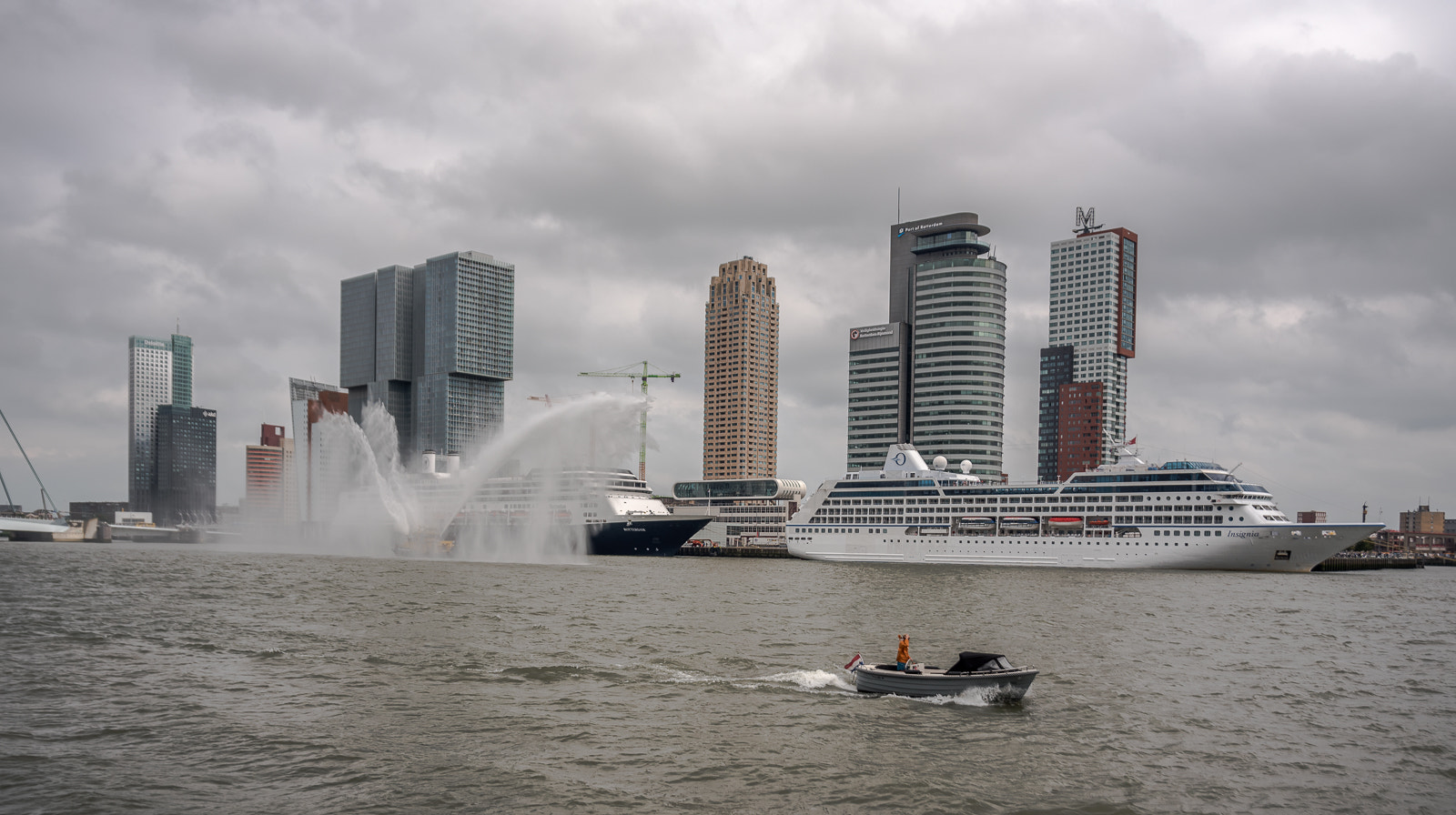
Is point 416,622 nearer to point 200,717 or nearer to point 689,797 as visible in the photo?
point 200,717

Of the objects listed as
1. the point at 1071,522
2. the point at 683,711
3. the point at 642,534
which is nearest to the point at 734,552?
the point at 642,534

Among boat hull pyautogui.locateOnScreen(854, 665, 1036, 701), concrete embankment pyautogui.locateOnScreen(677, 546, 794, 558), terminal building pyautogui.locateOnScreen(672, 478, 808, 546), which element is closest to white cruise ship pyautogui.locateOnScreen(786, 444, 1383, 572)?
concrete embankment pyautogui.locateOnScreen(677, 546, 794, 558)

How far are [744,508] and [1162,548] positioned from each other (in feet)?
319

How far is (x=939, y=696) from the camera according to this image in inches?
1117

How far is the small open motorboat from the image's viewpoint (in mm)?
27625

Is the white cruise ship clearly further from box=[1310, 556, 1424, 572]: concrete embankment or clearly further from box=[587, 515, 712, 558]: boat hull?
box=[1310, 556, 1424, 572]: concrete embankment

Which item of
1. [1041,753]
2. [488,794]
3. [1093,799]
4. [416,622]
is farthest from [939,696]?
[416,622]

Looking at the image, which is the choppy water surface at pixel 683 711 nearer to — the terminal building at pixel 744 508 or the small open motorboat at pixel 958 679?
the small open motorboat at pixel 958 679

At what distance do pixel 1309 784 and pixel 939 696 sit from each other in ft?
33.3

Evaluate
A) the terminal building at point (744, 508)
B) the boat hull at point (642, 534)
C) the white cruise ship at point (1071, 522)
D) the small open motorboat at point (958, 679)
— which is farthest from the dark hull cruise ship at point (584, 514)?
the small open motorboat at point (958, 679)

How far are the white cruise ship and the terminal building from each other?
→ 46742 millimetres

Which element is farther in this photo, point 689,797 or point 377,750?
point 377,750

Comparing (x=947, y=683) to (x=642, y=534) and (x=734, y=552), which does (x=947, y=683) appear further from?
(x=734, y=552)

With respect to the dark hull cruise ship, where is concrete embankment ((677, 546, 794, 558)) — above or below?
below
